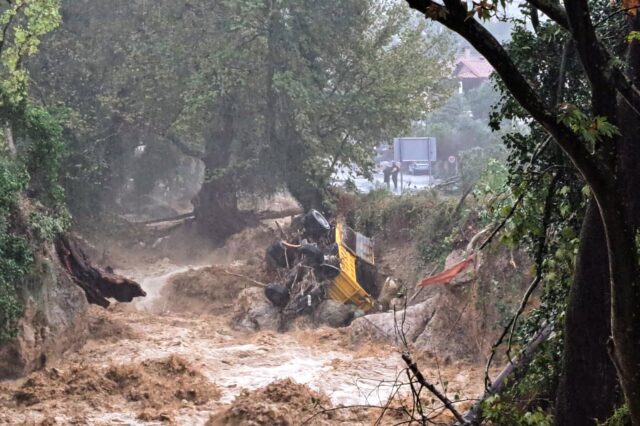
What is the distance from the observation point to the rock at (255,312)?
1795 centimetres

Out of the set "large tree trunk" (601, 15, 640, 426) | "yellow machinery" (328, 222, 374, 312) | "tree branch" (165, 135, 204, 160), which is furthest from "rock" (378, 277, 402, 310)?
"large tree trunk" (601, 15, 640, 426)

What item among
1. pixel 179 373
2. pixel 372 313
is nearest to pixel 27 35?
pixel 179 373

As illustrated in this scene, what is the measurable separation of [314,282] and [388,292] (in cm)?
180

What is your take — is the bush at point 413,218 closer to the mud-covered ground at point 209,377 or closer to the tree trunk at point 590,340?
the mud-covered ground at point 209,377

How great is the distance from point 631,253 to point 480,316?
10564 millimetres

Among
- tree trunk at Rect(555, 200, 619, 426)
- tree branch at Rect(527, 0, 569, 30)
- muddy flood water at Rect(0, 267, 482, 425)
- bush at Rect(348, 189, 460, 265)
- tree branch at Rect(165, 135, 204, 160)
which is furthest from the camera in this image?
tree branch at Rect(165, 135, 204, 160)

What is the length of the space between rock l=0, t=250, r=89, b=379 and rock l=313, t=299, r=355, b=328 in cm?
529

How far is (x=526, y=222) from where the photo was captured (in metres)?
5.53

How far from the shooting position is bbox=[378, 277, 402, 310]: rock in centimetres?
1797

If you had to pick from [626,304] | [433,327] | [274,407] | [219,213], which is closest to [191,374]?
[274,407]

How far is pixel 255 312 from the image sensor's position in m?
18.3

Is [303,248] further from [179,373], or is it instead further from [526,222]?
[526,222]

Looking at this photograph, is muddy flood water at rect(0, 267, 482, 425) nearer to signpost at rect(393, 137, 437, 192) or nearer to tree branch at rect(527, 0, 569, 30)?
tree branch at rect(527, 0, 569, 30)

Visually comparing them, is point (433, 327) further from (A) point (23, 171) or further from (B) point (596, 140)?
(B) point (596, 140)
